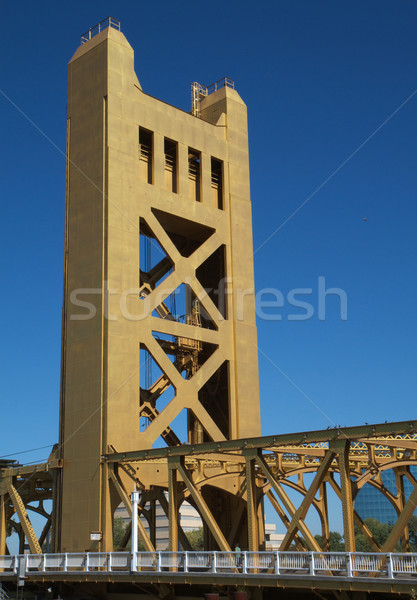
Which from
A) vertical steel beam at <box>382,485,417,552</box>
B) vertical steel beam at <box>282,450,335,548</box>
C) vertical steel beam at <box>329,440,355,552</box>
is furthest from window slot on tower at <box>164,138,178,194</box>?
vertical steel beam at <box>382,485,417,552</box>

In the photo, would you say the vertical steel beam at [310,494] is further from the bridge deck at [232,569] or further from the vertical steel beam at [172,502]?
the vertical steel beam at [172,502]

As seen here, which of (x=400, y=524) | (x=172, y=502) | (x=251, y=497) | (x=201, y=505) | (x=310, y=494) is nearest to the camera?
(x=400, y=524)

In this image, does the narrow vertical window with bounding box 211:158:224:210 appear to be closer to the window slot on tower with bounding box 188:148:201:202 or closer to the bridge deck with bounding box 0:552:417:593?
the window slot on tower with bounding box 188:148:201:202

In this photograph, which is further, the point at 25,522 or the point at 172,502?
the point at 25,522

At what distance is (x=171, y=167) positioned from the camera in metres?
41.8

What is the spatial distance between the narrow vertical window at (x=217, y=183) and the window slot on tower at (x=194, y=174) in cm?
114

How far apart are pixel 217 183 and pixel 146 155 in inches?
201

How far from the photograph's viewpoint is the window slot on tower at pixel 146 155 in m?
40.2

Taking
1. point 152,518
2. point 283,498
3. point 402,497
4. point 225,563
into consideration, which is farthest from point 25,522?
point 402,497

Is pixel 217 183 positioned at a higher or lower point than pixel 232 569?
higher

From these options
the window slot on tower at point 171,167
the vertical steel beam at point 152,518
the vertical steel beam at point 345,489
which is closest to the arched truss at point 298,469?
the vertical steel beam at point 345,489

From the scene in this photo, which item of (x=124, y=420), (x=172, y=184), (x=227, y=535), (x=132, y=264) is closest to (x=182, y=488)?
(x=124, y=420)

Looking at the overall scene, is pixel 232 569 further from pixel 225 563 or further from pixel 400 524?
pixel 400 524

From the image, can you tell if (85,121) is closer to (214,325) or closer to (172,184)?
(172,184)
